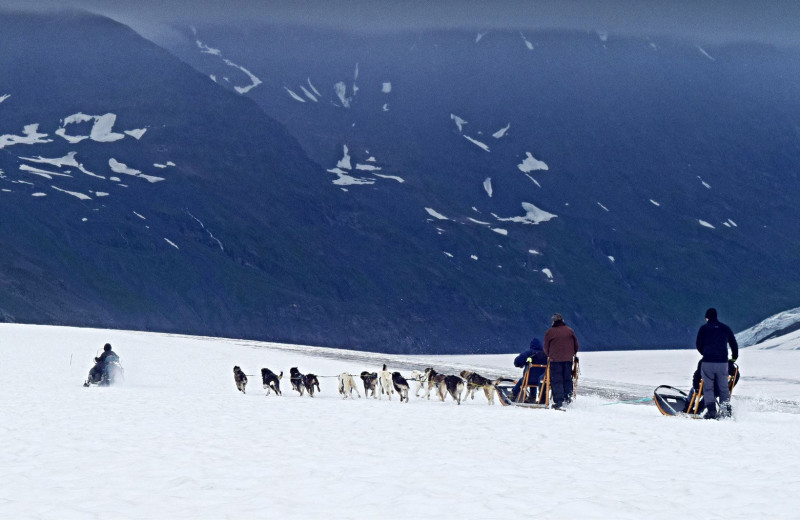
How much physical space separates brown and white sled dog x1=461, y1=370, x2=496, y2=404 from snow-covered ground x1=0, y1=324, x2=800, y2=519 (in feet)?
1.40

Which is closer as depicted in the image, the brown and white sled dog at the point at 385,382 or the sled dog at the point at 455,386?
the sled dog at the point at 455,386

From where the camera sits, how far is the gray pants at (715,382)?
22125 millimetres

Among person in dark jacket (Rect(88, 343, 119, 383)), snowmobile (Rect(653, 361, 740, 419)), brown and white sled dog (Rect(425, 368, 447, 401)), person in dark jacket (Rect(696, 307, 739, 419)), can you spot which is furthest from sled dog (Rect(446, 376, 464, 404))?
person in dark jacket (Rect(88, 343, 119, 383))

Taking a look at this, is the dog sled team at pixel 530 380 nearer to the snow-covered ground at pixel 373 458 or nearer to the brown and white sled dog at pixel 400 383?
the brown and white sled dog at pixel 400 383

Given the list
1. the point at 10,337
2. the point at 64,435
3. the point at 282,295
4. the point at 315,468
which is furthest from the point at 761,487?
the point at 282,295

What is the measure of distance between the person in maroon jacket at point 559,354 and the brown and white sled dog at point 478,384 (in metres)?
2.55

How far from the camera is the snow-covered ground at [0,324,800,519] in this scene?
11797 mm

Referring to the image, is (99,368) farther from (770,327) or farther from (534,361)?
(770,327)

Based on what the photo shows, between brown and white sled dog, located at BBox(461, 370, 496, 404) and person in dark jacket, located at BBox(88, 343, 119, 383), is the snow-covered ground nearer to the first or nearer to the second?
brown and white sled dog, located at BBox(461, 370, 496, 404)

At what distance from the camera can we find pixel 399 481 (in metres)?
13.4

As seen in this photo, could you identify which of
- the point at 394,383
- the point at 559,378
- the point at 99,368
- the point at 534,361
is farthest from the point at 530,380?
the point at 99,368

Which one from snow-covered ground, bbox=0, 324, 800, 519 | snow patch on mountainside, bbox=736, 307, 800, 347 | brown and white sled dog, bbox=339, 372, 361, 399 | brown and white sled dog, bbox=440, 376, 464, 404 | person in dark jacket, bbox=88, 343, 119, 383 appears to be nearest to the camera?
snow-covered ground, bbox=0, 324, 800, 519

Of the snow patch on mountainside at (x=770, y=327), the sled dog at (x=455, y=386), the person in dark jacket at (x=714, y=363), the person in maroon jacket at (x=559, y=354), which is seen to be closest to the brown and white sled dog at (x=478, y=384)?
the sled dog at (x=455, y=386)

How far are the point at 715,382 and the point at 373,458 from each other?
9.77m
